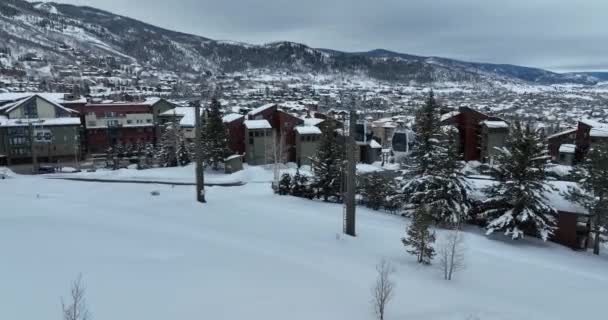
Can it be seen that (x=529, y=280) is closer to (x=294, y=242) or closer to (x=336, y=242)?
(x=336, y=242)

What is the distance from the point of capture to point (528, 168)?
2059 cm

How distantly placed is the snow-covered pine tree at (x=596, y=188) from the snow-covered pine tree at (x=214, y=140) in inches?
1102

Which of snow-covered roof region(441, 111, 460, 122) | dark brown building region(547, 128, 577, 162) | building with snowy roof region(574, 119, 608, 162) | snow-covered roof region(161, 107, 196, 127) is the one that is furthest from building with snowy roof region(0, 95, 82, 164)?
dark brown building region(547, 128, 577, 162)

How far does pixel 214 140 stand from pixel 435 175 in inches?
883

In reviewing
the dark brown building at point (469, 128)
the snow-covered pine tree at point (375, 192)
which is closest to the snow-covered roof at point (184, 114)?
the snow-covered pine tree at point (375, 192)

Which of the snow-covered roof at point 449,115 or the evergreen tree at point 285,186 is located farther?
the snow-covered roof at point 449,115

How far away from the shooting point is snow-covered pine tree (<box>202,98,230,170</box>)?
124 ft

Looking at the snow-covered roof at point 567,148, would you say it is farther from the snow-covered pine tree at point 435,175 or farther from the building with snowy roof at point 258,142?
the building with snowy roof at point 258,142

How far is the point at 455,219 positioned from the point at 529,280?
7.81 meters

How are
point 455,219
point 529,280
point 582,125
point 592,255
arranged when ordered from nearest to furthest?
point 529,280
point 592,255
point 455,219
point 582,125

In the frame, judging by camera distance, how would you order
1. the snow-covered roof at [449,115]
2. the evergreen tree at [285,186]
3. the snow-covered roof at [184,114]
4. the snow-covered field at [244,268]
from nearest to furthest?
the snow-covered field at [244,268] < the evergreen tree at [285,186] < the snow-covered roof at [449,115] < the snow-covered roof at [184,114]

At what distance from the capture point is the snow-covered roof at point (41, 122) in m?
43.4

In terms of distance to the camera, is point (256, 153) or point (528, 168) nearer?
point (528, 168)

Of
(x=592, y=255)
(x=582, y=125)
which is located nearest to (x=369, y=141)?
(x=582, y=125)
